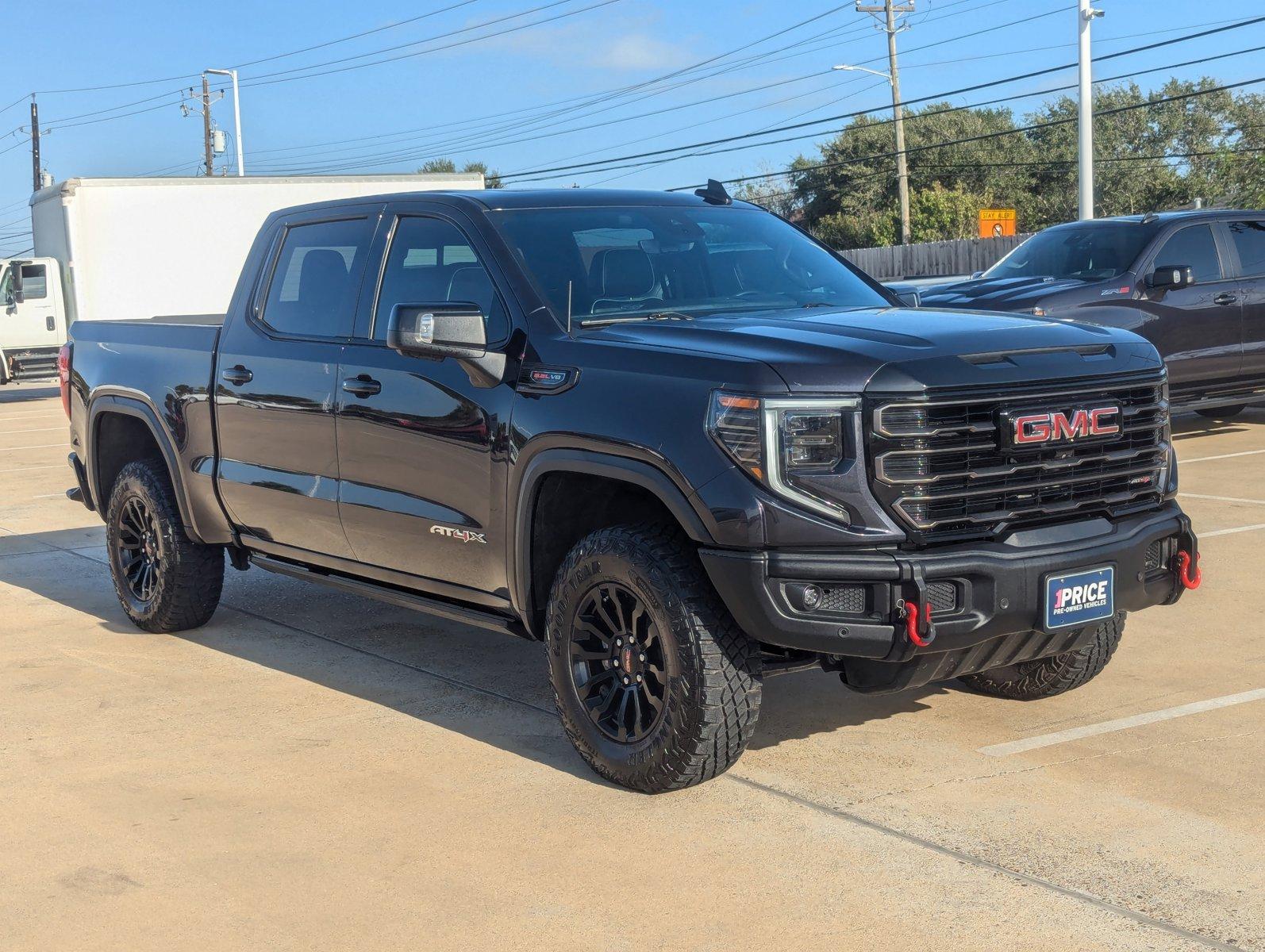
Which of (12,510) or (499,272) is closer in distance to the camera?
(499,272)

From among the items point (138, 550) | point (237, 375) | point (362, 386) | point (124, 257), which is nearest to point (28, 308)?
point (124, 257)

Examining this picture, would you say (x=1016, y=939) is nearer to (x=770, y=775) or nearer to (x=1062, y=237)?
(x=770, y=775)

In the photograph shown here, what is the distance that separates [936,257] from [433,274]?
39.2 metres

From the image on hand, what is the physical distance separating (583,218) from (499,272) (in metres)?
0.52

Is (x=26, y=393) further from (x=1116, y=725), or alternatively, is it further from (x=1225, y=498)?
(x=1116, y=725)

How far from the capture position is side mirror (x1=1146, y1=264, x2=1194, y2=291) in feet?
40.9

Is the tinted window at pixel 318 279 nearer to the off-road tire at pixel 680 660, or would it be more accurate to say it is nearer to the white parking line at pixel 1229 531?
the off-road tire at pixel 680 660

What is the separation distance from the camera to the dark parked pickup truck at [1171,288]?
12688mm

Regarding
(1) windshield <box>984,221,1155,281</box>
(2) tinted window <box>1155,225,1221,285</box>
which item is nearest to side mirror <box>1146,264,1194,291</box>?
(1) windshield <box>984,221,1155,281</box>

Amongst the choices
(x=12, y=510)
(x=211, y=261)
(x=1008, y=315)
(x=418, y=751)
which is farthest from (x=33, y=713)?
(x=211, y=261)

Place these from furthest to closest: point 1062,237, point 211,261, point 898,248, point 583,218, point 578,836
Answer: point 898,248
point 211,261
point 1062,237
point 583,218
point 578,836

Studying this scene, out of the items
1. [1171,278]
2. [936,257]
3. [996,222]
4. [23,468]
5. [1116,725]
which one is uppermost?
A: [996,222]

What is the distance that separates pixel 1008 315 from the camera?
534 cm

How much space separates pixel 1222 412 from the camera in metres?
15.1
